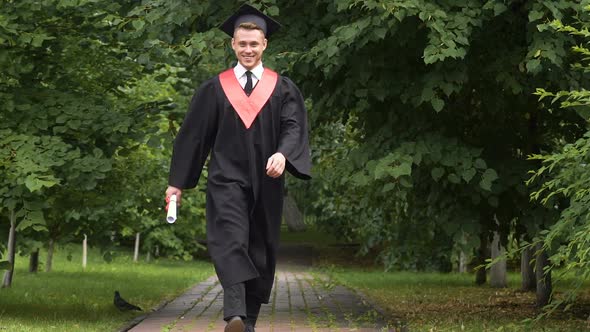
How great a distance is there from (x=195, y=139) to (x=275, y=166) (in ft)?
2.27

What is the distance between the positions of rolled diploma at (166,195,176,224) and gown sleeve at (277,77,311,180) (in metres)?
0.71

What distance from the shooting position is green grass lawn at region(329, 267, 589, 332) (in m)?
11.4

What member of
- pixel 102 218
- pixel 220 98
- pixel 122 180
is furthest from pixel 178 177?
pixel 102 218

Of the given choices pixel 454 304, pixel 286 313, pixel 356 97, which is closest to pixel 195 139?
pixel 356 97

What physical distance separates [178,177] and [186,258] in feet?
74.0

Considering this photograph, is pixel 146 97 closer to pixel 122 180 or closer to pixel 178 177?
pixel 122 180

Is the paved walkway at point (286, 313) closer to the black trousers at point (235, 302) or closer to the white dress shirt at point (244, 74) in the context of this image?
the black trousers at point (235, 302)

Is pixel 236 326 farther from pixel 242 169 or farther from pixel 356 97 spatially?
pixel 356 97

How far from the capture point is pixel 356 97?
1188cm

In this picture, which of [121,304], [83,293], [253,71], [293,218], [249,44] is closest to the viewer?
[249,44]

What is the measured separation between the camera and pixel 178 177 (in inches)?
291

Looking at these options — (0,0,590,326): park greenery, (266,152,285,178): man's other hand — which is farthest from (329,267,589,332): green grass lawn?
(266,152,285,178): man's other hand

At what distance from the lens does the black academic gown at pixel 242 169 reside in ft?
23.3

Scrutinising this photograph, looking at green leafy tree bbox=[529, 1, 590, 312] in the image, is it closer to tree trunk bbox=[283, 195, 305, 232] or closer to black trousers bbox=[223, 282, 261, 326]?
black trousers bbox=[223, 282, 261, 326]
